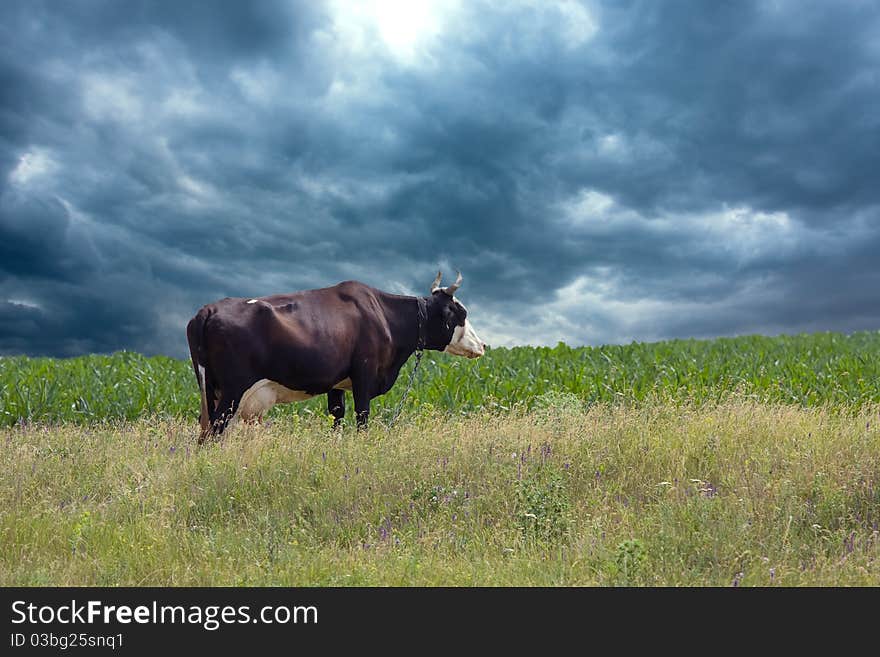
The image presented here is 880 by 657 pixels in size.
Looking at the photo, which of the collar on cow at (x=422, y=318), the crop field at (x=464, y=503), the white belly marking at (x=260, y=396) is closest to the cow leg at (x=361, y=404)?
the crop field at (x=464, y=503)

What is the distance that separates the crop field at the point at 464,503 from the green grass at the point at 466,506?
3 centimetres

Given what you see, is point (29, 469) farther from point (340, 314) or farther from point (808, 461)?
point (808, 461)

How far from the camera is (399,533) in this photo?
718cm

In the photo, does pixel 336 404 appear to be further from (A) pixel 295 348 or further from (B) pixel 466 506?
(B) pixel 466 506

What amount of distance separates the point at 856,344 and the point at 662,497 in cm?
2154

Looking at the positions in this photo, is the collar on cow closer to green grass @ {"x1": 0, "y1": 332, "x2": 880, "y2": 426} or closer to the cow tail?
green grass @ {"x1": 0, "y1": 332, "x2": 880, "y2": 426}

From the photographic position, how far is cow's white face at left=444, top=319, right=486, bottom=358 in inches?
499

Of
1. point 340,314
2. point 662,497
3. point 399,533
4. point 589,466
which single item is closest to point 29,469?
point 340,314

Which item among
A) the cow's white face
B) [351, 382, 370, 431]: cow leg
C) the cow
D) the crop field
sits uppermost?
the cow's white face

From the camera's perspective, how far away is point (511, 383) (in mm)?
15625

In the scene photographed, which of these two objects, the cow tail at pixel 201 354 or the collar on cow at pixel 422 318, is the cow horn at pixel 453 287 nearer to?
the collar on cow at pixel 422 318

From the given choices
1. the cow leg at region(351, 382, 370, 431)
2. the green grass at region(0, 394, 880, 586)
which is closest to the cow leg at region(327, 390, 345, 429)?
the cow leg at region(351, 382, 370, 431)

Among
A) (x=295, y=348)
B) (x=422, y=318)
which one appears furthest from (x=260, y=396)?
(x=422, y=318)

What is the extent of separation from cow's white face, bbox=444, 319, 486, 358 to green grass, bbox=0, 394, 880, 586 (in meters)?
2.03
